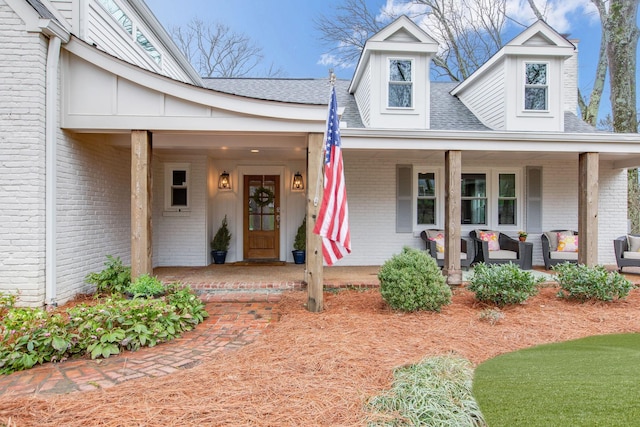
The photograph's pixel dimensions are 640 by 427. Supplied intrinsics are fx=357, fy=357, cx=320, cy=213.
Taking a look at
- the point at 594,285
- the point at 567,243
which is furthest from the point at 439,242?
the point at 567,243

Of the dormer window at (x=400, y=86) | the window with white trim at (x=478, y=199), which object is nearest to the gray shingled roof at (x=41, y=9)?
the dormer window at (x=400, y=86)

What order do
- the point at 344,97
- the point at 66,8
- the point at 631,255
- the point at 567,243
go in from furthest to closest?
the point at 344,97 → the point at 567,243 → the point at 631,255 → the point at 66,8

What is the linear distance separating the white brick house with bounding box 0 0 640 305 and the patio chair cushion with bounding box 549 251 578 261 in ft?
2.72

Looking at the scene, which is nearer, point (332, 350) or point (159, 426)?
point (159, 426)

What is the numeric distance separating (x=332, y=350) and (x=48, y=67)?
4.86 m

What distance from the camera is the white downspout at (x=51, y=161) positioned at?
450cm

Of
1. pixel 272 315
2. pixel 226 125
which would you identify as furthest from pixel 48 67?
pixel 272 315

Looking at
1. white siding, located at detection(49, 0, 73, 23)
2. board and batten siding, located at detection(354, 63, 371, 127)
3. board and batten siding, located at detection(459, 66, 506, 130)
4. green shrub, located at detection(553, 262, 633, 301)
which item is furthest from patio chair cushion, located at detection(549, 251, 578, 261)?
white siding, located at detection(49, 0, 73, 23)

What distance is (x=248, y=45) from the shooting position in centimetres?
1766

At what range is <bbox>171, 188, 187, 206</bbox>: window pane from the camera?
7.74 metres

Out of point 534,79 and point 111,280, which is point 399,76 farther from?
point 111,280

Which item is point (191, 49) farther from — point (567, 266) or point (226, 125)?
point (567, 266)

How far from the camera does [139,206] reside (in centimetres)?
475

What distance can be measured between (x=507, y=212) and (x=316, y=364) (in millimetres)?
7076
